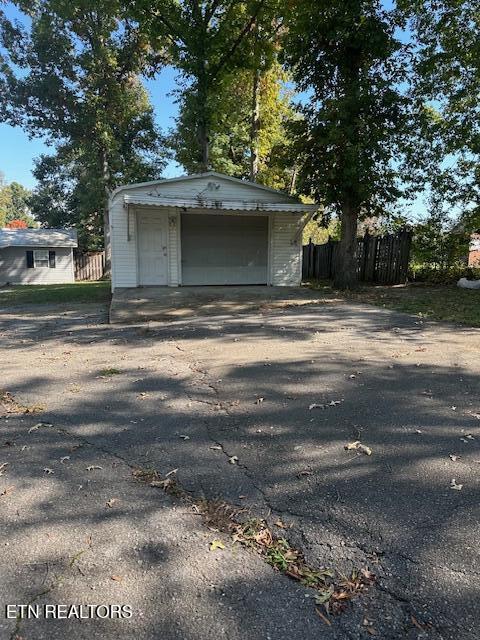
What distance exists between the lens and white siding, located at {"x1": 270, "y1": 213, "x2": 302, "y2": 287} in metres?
13.9

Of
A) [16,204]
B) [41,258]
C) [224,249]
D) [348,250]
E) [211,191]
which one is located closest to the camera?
[211,191]

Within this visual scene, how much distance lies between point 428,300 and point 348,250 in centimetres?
329

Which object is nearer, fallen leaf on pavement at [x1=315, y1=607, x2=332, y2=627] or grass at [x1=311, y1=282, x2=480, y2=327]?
fallen leaf on pavement at [x1=315, y1=607, x2=332, y2=627]

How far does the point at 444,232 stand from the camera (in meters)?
15.6

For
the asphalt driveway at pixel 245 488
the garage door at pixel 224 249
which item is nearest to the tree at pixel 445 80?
the garage door at pixel 224 249

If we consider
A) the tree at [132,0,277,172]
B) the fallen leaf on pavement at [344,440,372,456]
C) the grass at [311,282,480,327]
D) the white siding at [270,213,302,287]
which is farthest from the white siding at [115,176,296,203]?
the fallen leaf on pavement at [344,440,372,456]

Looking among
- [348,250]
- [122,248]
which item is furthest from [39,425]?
[348,250]

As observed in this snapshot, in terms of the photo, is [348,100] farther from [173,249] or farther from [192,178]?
[173,249]

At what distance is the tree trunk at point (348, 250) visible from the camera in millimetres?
12809

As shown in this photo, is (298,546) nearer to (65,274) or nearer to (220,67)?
(220,67)

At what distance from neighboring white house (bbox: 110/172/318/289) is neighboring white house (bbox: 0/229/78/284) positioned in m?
14.6

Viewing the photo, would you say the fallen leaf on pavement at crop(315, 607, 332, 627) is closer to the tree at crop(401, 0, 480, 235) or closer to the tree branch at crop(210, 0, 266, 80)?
the tree at crop(401, 0, 480, 235)

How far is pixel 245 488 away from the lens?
2.46m

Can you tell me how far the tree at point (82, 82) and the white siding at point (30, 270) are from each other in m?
4.02
